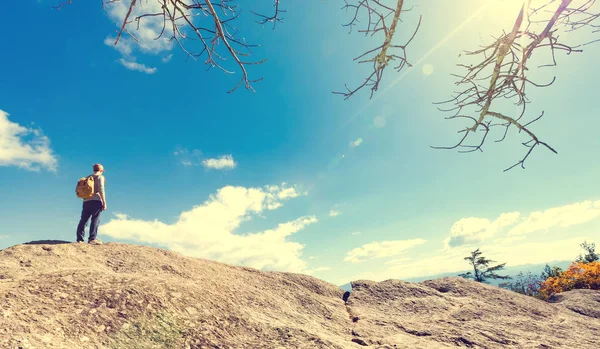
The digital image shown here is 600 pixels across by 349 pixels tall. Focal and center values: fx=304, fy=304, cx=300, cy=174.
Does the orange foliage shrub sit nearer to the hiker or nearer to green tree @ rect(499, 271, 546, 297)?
green tree @ rect(499, 271, 546, 297)

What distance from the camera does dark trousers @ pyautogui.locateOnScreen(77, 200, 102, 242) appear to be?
738cm

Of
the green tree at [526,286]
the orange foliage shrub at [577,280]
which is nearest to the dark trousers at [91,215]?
the green tree at [526,286]

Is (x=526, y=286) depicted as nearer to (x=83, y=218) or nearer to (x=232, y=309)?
(x=232, y=309)

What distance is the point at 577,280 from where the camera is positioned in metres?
14.0

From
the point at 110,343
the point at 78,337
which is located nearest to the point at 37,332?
the point at 78,337

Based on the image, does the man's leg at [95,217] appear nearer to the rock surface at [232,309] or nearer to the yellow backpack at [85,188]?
the yellow backpack at [85,188]

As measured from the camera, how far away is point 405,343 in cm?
497

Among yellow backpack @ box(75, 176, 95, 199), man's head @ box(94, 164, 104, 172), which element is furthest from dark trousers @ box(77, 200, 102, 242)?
man's head @ box(94, 164, 104, 172)

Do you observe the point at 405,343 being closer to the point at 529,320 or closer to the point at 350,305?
the point at 350,305

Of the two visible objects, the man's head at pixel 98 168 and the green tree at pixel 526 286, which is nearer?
the man's head at pixel 98 168

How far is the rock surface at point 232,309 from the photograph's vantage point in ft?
12.4

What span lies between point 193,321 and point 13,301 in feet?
7.08

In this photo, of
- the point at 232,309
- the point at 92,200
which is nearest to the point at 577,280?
the point at 232,309

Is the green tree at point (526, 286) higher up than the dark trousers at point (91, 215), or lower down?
lower down
